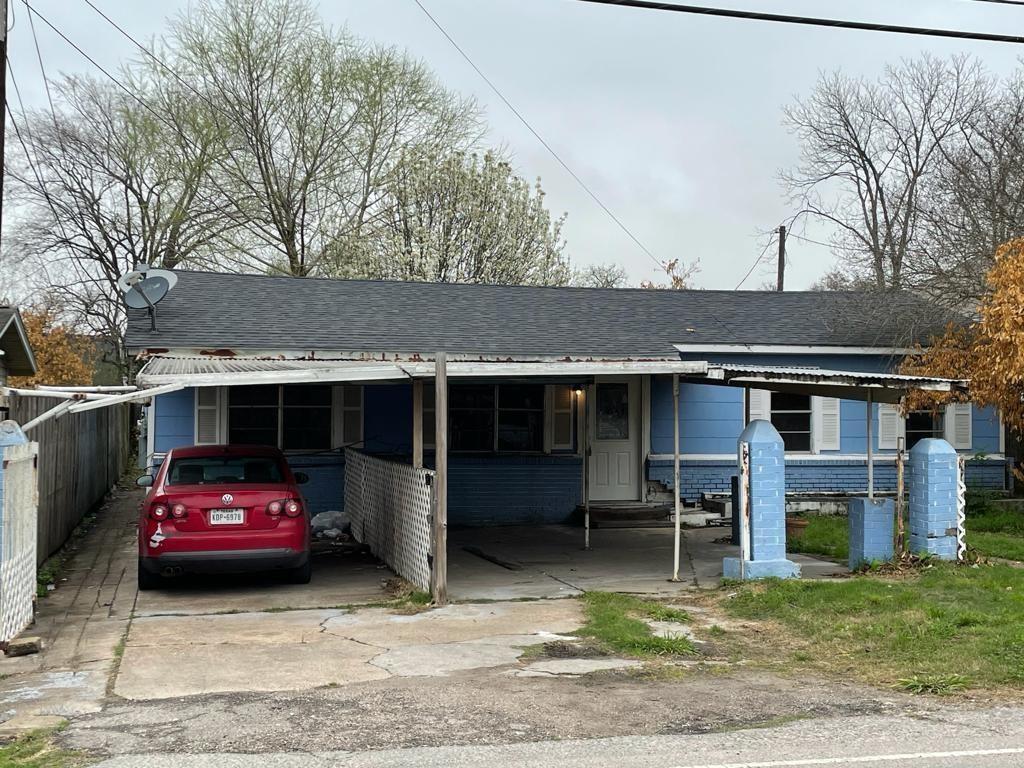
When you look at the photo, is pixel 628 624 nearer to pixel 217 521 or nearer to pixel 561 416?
pixel 217 521

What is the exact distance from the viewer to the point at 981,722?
620 centimetres

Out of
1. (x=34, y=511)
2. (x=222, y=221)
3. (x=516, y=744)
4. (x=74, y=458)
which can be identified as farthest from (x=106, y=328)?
(x=516, y=744)

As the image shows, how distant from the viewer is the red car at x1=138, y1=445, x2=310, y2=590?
10.4 m

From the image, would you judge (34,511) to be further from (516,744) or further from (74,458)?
(74,458)

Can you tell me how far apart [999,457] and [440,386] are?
1249 cm

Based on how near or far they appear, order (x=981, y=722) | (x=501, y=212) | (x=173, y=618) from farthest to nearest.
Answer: (x=501, y=212)
(x=173, y=618)
(x=981, y=722)

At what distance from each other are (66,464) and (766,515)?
9242mm

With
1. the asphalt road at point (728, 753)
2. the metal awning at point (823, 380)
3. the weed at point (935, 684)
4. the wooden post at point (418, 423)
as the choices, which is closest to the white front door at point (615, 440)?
the metal awning at point (823, 380)

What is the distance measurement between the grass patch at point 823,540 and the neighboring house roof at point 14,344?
9.69 metres

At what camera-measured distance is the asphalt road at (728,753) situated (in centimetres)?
536

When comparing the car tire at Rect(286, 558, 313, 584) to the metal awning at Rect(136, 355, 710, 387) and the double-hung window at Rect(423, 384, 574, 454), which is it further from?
the double-hung window at Rect(423, 384, 574, 454)

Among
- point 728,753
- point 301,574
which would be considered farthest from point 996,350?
point 728,753

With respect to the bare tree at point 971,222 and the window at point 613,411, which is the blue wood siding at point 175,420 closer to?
the window at point 613,411

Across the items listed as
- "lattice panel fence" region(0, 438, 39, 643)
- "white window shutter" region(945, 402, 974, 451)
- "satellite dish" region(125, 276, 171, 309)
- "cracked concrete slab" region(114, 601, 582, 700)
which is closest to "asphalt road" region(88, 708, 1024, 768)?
"cracked concrete slab" region(114, 601, 582, 700)
